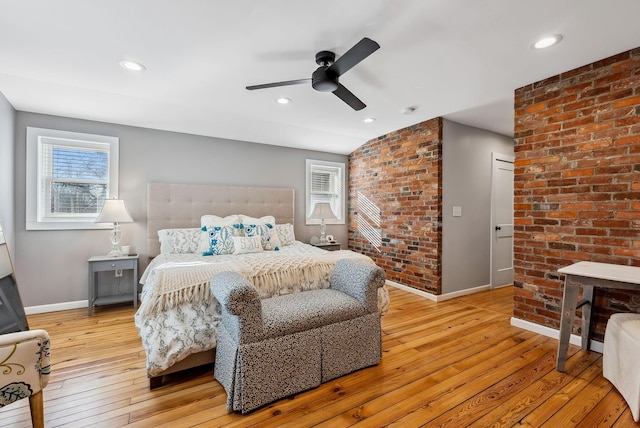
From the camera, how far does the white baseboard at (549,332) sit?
2.28m

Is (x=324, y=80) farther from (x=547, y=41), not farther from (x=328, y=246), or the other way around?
(x=328, y=246)

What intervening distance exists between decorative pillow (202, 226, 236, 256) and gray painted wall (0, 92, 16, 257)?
5.90ft

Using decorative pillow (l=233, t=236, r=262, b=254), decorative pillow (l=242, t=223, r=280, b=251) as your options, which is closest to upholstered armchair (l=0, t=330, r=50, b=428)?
decorative pillow (l=233, t=236, r=262, b=254)

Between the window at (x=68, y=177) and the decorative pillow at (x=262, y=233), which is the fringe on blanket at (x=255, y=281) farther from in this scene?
the window at (x=68, y=177)

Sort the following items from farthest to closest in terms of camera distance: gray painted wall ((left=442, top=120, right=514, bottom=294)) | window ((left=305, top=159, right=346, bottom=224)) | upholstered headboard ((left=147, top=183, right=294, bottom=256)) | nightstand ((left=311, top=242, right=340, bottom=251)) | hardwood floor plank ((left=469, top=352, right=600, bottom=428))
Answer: window ((left=305, top=159, right=346, bottom=224))
nightstand ((left=311, top=242, right=340, bottom=251))
gray painted wall ((left=442, top=120, right=514, bottom=294))
upholstered headboard ((left=147, top=183, right=294, bottom=256))
hardwood floor plank ((left=469, top=352, right=600, bottom=428))

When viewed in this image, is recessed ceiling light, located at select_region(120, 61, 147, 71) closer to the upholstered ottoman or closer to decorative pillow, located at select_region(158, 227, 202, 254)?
decorative pillow, located at select_region(158, 227, 202, 254)

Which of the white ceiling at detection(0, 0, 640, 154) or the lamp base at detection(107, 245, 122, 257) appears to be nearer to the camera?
the white ceiling at detection(0, 0, 640, 154)

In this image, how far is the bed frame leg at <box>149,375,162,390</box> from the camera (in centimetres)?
183

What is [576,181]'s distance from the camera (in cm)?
239

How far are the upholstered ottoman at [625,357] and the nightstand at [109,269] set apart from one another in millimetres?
4214

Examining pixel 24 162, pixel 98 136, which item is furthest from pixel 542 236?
pixel 24 162

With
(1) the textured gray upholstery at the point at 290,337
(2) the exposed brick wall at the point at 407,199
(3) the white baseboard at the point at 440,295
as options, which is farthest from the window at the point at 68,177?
(3) the white baseboard at the point at 440,295

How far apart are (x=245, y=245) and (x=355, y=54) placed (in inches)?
88.0

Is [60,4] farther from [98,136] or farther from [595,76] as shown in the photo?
[595,76]
